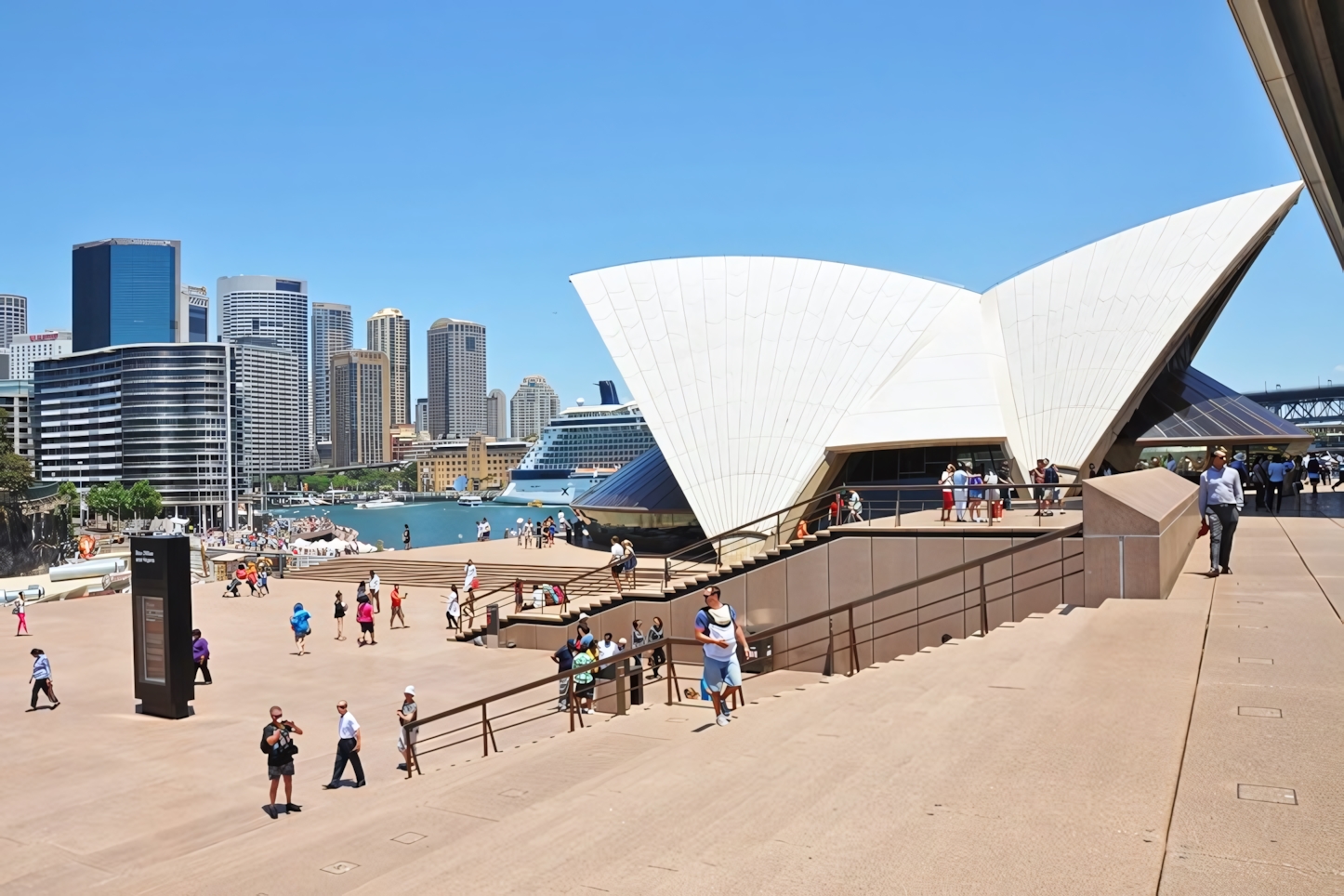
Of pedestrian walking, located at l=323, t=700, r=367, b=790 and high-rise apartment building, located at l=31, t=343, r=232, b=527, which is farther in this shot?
high-rise apartment building, located at l=31, t=343, r=232, b=527

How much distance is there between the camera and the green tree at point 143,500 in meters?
106

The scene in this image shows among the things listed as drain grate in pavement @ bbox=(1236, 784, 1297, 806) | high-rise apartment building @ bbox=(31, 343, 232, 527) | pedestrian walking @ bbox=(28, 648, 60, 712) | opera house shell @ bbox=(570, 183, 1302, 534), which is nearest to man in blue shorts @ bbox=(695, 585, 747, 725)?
drain grate in pavement @ bbox=(1236, 784, 1297, 806)

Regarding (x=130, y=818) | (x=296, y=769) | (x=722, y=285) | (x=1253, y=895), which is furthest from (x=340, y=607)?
(x=1253, y=895)

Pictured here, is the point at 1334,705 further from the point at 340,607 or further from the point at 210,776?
the point at 340,607

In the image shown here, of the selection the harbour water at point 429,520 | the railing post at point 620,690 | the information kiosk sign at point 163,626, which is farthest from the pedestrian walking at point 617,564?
the harbour water at point 429,520

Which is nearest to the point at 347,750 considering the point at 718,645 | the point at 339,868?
the point at 718,645

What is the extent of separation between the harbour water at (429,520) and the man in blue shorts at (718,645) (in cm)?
7854

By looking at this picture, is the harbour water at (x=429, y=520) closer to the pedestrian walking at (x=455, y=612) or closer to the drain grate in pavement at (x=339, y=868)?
the pedestrian walking at (x=455, y=612)

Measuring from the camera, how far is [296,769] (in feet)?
40.4

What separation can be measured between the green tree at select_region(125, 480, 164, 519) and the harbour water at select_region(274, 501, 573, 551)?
70.2ft

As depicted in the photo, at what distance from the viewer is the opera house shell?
2819cm

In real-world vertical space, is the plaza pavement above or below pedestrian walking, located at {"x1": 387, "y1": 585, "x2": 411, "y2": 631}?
above

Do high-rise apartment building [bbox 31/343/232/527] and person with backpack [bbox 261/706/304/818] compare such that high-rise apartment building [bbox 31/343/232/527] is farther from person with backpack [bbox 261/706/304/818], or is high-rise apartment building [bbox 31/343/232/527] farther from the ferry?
person with backpack [bbox 261/706/304/818]

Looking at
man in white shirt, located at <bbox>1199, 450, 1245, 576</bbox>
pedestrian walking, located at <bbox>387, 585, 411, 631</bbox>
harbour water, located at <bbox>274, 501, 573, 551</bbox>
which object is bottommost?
harbour water, located at <bbox>274, 501, 573, 551</bbox>
